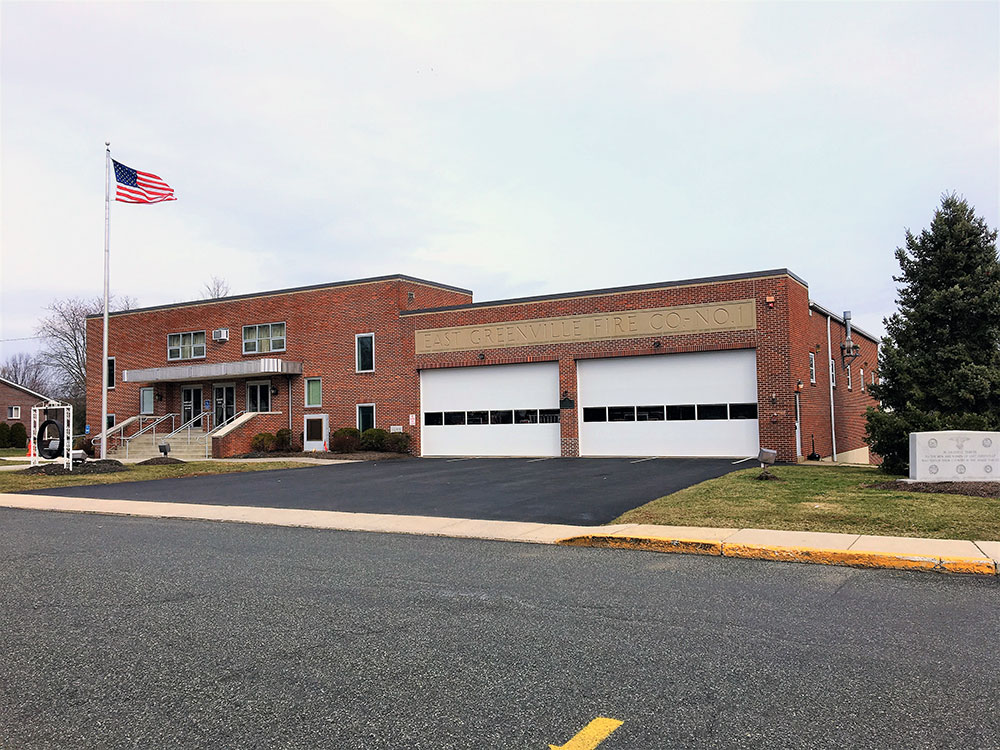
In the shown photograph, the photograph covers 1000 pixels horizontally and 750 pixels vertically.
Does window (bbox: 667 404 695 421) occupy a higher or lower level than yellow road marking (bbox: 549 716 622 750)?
higher

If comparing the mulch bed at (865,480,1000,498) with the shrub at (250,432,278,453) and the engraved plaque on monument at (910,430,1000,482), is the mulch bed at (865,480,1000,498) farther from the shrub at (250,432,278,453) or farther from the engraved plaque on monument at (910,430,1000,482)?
the shrub at (250,432,278,453)

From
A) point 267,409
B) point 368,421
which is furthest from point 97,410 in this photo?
point 368,421

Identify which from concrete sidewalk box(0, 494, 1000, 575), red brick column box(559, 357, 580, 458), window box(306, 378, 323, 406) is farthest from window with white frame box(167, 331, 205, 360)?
concrete sidewalk box(0, 494, 1000, 575)

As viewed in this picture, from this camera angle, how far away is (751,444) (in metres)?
25.8

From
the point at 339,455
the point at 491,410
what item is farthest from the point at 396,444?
the point at 491,410

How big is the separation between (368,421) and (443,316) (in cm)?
577

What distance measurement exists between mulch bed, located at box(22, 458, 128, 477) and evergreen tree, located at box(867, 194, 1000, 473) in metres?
22.9

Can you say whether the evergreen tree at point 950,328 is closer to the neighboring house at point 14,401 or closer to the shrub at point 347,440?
the shrub at point 347,440

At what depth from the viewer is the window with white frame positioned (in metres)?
39.6

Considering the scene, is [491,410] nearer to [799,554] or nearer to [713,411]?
[713,411]

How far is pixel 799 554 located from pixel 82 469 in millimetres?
22638

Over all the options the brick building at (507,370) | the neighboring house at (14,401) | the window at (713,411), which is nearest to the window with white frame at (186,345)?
the brick building at (507,370)

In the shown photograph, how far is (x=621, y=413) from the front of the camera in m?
28.2

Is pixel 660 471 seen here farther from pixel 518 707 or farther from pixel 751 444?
pixel 518 707
